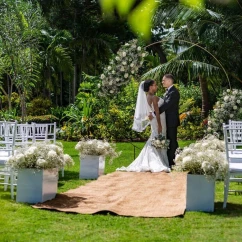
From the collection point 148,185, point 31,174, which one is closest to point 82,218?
point 31,174

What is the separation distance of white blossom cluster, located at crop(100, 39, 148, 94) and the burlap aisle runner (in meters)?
4.04

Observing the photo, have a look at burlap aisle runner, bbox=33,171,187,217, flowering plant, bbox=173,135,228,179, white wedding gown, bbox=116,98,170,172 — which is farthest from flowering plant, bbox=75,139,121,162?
flowering plant, bbox=173,135,228,179

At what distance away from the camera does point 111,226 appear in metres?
5.05

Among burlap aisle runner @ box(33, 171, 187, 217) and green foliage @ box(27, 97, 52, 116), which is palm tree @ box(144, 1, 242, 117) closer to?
burlap aisle runner @ box(33, 171, 187, 217)

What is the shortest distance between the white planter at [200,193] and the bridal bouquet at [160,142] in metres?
4.34

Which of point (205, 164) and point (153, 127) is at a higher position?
point (153, 127)

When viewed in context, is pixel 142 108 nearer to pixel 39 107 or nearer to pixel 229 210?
pixel 229 210

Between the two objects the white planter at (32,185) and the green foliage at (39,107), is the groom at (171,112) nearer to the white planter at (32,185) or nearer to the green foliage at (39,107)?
the white planter at (32,185)

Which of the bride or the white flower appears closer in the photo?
the white flower

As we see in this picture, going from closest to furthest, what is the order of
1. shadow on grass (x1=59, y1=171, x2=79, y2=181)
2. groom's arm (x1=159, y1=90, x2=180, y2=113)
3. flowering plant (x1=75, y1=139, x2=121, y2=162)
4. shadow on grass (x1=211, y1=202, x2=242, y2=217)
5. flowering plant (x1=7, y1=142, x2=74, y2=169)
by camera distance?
shadow on grass (x1=211, y1=202, x2=242, y2=217) < flowering plant (x1=7, y1=142, x2=74, y2=169) < shadow on grass (x1=59, y1=171, x2=79, y2=181) < flowering plant (x1=75, y1=139, x2=121, y2=162) < groom's arm (x1=159, y1=90, x2=180, y2=113)

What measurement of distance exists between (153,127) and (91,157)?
77.6 inches

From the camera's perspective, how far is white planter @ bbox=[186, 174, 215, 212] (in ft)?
19.2

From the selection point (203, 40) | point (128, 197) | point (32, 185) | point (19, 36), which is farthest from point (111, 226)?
point (203, 40)

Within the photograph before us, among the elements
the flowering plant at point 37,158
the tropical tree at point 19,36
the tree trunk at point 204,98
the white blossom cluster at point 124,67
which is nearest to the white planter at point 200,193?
the flowering plant at point 37,158
